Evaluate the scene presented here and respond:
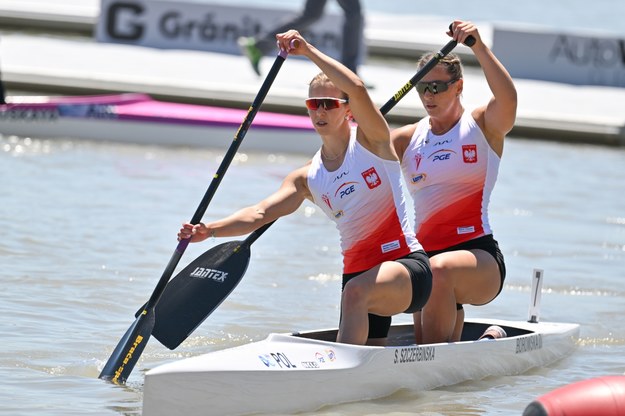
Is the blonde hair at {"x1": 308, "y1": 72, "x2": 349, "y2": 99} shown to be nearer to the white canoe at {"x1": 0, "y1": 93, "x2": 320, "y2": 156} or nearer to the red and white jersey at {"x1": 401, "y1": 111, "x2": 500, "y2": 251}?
the red and white jersey at {"x1": 401, "y1": 111, "x2": 500, "y2": 251}

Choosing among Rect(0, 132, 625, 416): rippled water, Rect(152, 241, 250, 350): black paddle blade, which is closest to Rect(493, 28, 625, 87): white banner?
Rect(0, 132, 625, 416): rippled water

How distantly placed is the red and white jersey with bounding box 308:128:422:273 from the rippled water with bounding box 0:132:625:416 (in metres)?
0.65

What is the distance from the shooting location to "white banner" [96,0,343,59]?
1666 cm

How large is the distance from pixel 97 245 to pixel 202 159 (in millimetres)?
4094

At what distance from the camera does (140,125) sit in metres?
13.4

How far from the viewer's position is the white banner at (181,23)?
656 inches

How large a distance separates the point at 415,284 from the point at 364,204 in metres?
0.41

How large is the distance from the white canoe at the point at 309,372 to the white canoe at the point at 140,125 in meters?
6.84

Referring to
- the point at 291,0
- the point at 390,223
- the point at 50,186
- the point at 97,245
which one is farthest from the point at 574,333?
the point at 291,0

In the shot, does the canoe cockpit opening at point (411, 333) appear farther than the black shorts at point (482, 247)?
Yes

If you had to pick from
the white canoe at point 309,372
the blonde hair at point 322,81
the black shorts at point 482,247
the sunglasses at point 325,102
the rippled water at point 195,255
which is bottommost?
the rippled water at point 195,255

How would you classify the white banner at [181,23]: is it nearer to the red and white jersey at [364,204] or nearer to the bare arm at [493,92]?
the bare arm at [493,92]

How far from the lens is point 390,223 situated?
18.8 ft

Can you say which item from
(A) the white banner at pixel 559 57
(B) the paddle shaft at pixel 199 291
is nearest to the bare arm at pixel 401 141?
(B) the paddle shaft at pixel 199 291
